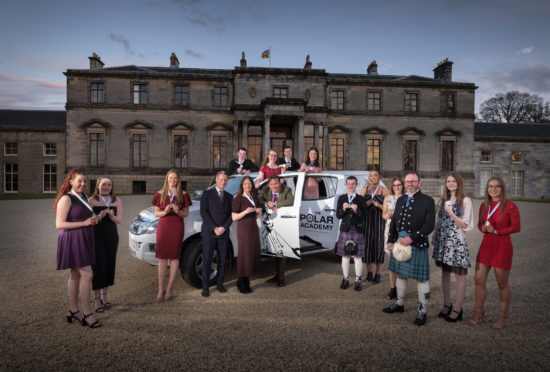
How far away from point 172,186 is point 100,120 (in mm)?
27414

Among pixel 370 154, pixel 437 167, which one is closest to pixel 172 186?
pixel 370 154

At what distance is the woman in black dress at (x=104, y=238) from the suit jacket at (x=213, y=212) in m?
1.17

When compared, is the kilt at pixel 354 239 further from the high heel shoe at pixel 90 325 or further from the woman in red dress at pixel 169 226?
the high heel shoe at pixel 90 325

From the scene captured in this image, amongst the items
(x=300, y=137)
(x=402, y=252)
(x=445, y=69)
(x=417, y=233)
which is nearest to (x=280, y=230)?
(x=402, y=252)

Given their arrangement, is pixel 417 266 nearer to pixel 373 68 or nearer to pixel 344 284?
pixel 344 284

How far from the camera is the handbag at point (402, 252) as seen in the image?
3734 millimetres

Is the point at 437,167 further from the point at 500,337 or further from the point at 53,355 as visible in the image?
the point at 53,355

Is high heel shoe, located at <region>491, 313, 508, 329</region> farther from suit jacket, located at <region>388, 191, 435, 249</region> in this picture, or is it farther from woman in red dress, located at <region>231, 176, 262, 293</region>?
woman in red dress, located at <region>231, 176, 262, 293</region>

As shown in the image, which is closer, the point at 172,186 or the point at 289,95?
the point at 172,186

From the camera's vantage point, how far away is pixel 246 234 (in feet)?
15.5

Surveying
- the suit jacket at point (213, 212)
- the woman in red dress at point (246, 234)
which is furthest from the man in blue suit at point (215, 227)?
the woman in red dress at point (246, 234)

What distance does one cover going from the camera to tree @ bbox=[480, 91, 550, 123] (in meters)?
50.0

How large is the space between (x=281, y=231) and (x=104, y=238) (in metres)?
2.61

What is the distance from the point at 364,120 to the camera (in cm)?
2872
